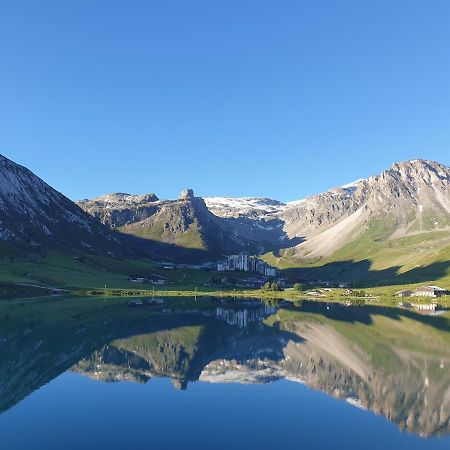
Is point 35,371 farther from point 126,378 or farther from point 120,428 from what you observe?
point 120,428

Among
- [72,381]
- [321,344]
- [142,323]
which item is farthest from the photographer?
[142,323]

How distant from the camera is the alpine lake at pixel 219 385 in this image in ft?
134

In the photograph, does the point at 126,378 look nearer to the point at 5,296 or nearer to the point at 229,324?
the point at 229,324

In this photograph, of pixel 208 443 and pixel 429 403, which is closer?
pixel 208 443

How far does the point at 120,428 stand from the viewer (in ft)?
137

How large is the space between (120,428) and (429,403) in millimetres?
36184

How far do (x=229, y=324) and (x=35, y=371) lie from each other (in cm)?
6838

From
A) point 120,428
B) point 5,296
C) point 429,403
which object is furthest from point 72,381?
point 5,296

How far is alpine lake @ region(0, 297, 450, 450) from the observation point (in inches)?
1612

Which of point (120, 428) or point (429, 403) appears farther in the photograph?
point (429, 403)

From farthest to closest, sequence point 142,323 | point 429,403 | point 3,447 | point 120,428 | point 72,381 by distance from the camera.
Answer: point 142,323, point 72,381, point 429,403, point 120,428, point 3,447

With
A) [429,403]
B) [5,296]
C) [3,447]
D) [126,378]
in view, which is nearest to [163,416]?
[3,447]

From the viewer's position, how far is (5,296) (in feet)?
551

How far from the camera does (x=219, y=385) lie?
6184 cm
